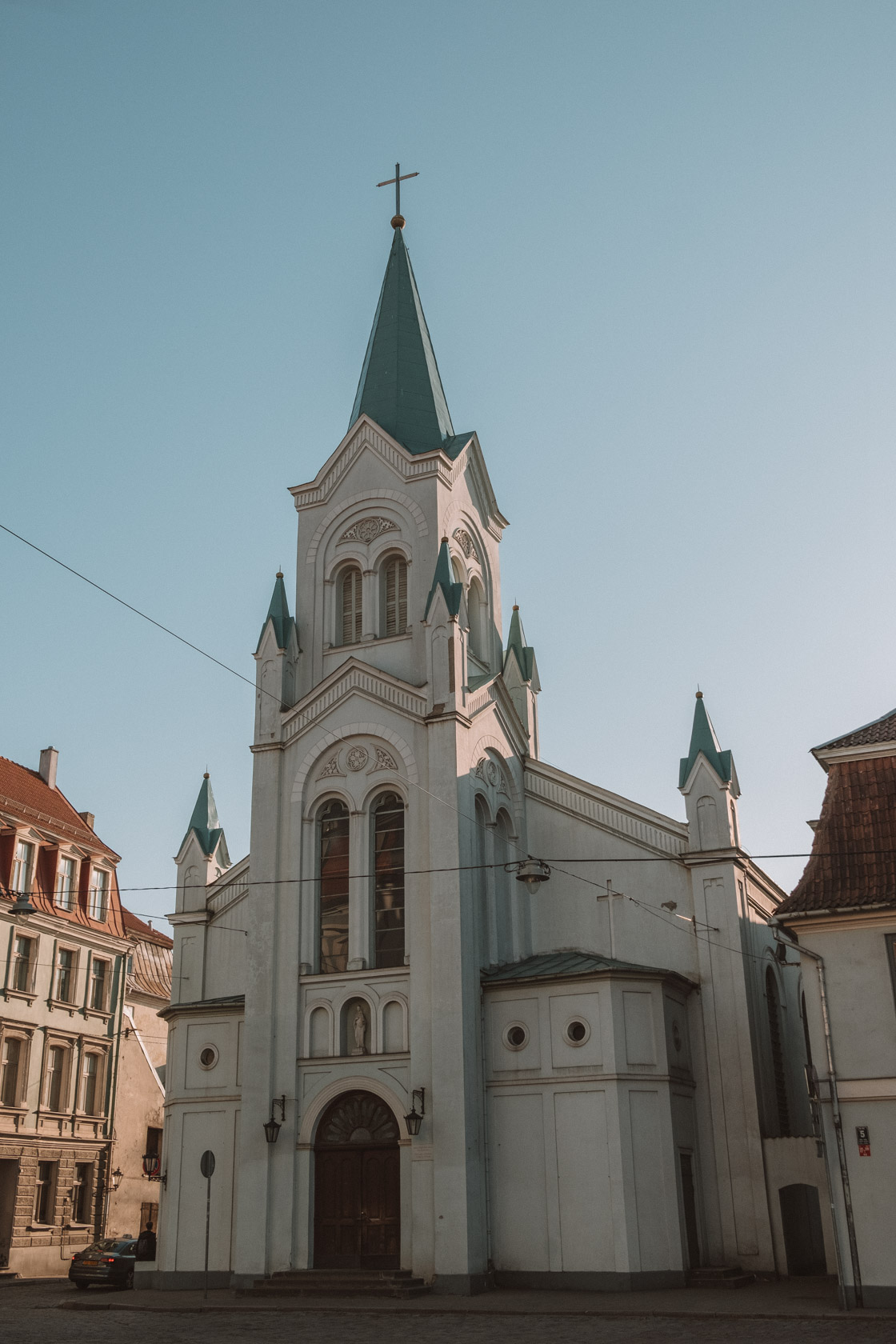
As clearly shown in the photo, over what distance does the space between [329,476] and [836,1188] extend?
23.7 m

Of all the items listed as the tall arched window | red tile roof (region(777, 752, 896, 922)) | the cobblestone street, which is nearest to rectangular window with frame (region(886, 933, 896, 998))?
red tile roof (region(777, 752, 896, 922))

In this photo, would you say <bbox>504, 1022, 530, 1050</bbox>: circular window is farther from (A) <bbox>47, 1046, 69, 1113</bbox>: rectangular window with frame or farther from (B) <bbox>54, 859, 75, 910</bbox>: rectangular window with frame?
(B) <bbox>54, 859, 75, 910</bbox>: rectangular window with frame

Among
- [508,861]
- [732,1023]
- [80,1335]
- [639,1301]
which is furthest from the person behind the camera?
[508,861]

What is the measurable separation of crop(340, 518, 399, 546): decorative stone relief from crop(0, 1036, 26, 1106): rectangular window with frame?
19.7 metres

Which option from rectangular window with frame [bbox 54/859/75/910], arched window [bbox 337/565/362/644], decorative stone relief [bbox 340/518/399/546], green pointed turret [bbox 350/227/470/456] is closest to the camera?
arched window [bbox 337/565/362/644]

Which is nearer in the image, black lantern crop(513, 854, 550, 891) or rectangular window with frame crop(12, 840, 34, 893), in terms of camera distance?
black lantern crop(513, 854, 550, 891)

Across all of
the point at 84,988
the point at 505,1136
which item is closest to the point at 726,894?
the point at 505,1136

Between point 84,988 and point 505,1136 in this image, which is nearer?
point 505,1136

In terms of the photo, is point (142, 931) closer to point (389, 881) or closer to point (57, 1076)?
point (57, 1076)

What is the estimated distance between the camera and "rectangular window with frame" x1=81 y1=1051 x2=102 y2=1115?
4312 cm

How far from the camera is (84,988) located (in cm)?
→ 4388

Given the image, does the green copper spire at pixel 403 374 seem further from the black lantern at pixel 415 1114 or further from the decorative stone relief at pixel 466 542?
the black lantern at pixel 415 1114

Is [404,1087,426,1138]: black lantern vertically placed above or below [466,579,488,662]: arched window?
below

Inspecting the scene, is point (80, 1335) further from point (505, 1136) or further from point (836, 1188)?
point (836, 1188)
